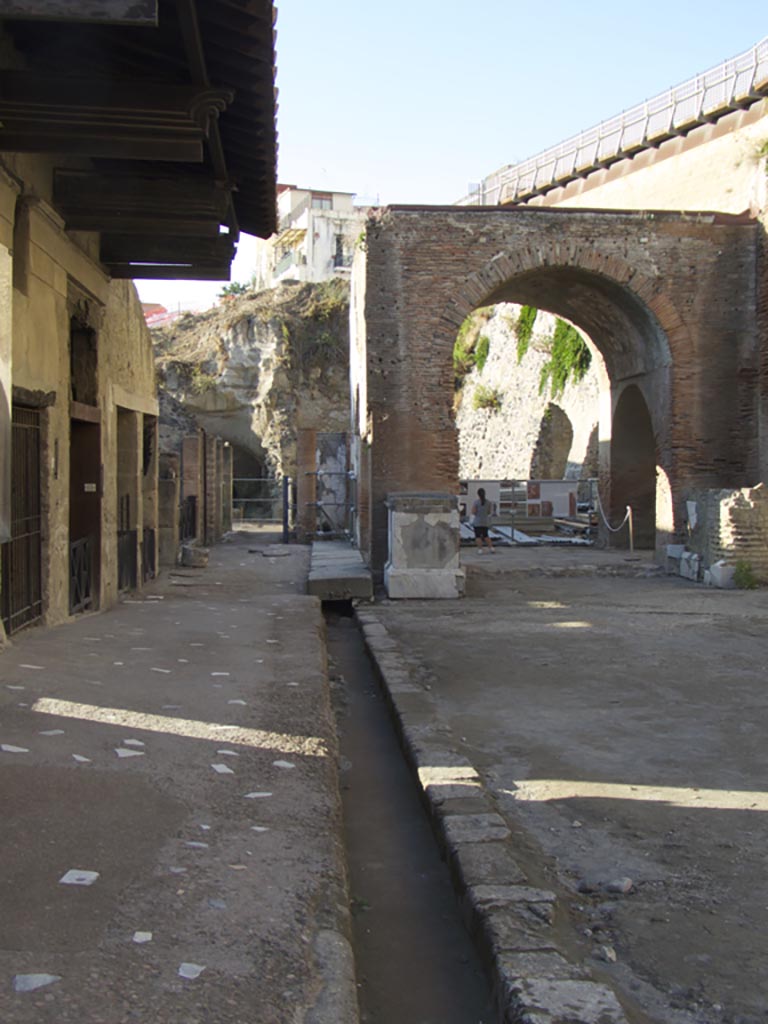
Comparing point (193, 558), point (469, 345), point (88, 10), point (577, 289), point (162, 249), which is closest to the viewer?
point (88, 10)

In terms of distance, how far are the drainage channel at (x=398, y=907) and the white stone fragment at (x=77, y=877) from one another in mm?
945

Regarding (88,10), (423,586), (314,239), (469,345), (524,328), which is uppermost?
(314,239)

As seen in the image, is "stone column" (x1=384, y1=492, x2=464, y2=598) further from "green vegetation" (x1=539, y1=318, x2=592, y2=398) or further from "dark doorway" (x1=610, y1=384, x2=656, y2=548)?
"green vegetation" (x1=539, y1=318, x2=592, y2=398)

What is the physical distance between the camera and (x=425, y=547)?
487 inches

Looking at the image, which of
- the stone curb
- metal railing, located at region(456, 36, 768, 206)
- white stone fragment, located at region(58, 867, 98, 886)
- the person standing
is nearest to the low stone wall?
the person standing

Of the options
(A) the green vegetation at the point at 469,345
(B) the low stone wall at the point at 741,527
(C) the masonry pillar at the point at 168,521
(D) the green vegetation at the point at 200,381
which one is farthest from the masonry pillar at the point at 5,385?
(D) the green vegetation at the point at 200,381

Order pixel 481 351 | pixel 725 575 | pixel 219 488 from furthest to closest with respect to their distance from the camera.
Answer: pixel 481 351, pixel 219 488, pixel 725 575

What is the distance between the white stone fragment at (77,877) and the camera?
119 inches

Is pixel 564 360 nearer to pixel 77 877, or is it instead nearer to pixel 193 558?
pixel 193 558

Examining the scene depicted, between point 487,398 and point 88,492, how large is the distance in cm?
1942

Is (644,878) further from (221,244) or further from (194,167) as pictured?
(221,244)

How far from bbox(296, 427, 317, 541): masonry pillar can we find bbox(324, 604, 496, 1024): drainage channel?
14.4m

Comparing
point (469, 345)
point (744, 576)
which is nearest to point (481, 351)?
A: point (469, 345)

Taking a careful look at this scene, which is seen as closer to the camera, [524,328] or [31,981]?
[31,981]
